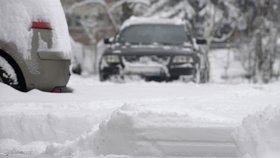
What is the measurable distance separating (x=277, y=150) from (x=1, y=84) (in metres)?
3.23

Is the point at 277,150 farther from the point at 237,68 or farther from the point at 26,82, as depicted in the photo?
the point at 237,68

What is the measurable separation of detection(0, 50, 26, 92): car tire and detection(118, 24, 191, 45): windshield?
549 cm

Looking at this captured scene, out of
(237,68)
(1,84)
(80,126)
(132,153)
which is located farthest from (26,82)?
(237,68)

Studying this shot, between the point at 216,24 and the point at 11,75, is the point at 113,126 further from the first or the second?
the point at 216,24

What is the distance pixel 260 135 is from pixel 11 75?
305 cm

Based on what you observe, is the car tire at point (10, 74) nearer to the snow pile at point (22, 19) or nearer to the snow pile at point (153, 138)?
the snow pile at point (22, 19)

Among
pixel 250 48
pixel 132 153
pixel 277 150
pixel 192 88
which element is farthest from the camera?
pixel 250 48

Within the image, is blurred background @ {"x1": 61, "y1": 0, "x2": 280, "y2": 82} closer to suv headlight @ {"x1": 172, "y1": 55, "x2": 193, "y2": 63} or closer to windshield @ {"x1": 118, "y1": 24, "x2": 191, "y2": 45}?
windshield @ {"x1": 118, "y1": 24, "x2": 191, "y2": 45}

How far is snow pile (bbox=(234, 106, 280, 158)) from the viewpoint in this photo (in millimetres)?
4621

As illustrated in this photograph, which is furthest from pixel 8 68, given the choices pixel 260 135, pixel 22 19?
pixel 260 135

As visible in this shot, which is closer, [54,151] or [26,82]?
[54,151]

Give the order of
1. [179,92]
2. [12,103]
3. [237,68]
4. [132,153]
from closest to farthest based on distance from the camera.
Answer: [132,153]
[12,103]
[179,92]
[237,68]

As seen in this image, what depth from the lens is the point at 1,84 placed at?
6.38 meters

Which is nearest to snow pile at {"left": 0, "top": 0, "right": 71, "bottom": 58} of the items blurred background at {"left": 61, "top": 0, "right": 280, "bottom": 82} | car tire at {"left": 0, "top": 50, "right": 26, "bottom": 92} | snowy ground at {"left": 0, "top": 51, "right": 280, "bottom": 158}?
car tire at {"left": 0, "top": 50, "right": 26, "bottom": 92}
